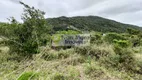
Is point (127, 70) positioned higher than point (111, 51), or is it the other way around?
point (111, 51)

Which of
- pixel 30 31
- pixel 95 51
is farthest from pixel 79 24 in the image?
pixel 95 51

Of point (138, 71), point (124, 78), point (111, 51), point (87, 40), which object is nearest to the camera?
point (124, 78)

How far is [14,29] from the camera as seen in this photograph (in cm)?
684

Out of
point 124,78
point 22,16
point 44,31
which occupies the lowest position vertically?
point 124,78

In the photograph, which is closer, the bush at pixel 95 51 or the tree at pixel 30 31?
the bush at pixel 95 51

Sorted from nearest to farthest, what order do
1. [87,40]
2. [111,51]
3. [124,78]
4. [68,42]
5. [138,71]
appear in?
[124,78] → [138,71] → [111,51] → [87,40] → [68,42]

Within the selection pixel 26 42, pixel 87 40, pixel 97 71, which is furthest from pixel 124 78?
pixel 26 42

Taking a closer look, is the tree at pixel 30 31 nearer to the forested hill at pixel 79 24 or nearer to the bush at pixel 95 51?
the bush at pixel 95 51

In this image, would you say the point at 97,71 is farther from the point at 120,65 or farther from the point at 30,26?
the point at 30,26

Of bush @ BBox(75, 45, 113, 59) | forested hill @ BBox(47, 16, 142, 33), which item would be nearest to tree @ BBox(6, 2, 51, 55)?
bush @ BBox(75, 45, 113, 59)

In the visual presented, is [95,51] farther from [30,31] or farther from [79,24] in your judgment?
[79,24]

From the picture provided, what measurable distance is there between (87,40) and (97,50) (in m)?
0.58

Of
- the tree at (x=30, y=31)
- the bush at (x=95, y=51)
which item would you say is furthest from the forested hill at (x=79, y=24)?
the bush at (x=95, y=51)

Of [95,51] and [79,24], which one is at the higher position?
[79,24]
